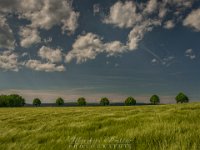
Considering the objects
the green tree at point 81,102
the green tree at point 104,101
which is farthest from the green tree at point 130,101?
the green tree at point 81,102

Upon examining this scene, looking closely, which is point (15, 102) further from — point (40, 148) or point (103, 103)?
→ point (40, 148)

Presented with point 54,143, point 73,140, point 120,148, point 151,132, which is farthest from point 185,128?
point 54,143

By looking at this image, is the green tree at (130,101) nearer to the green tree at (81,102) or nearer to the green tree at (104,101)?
the green tree at (104,101)

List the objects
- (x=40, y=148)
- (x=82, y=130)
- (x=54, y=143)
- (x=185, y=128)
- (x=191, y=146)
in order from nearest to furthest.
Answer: (x=191, y=146) → (x=40, y=148) → (x=54, y=143) → (x=185, y=128) → (x=82, y=130)

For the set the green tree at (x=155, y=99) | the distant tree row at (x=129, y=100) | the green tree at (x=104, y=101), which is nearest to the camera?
the distant tree row at (x=129, y=100)

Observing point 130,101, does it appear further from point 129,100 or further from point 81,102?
point 81,102

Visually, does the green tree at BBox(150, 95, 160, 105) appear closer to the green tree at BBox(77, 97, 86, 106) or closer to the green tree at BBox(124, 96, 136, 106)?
the green tree at BBox(124, 96, 136, 106)

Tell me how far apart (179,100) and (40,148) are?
138 meters

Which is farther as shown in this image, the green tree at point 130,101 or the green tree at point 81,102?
the green tree at point 81,102

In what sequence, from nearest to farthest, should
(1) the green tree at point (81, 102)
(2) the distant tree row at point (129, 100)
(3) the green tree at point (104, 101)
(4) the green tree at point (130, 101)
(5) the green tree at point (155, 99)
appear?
1. (2) the distant tree row at point (129, 100)
2. (5) the green tree at point (155, 99)
3. (4) the green tree at point (130, 101)
4. (1) the green tree at point (81, 102)
5. (3) the green tree at point (104, 101)

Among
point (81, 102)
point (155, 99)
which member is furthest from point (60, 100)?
point (155, 99)

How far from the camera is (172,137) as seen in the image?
3.95 m

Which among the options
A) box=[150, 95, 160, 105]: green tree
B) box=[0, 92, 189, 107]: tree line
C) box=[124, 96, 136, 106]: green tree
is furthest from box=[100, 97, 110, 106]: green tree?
box=[150, 95, 160, 105]: green tree

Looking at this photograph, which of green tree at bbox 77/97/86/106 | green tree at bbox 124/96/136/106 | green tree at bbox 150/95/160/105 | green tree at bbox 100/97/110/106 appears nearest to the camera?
green tree at bbox 150/95/160/105
